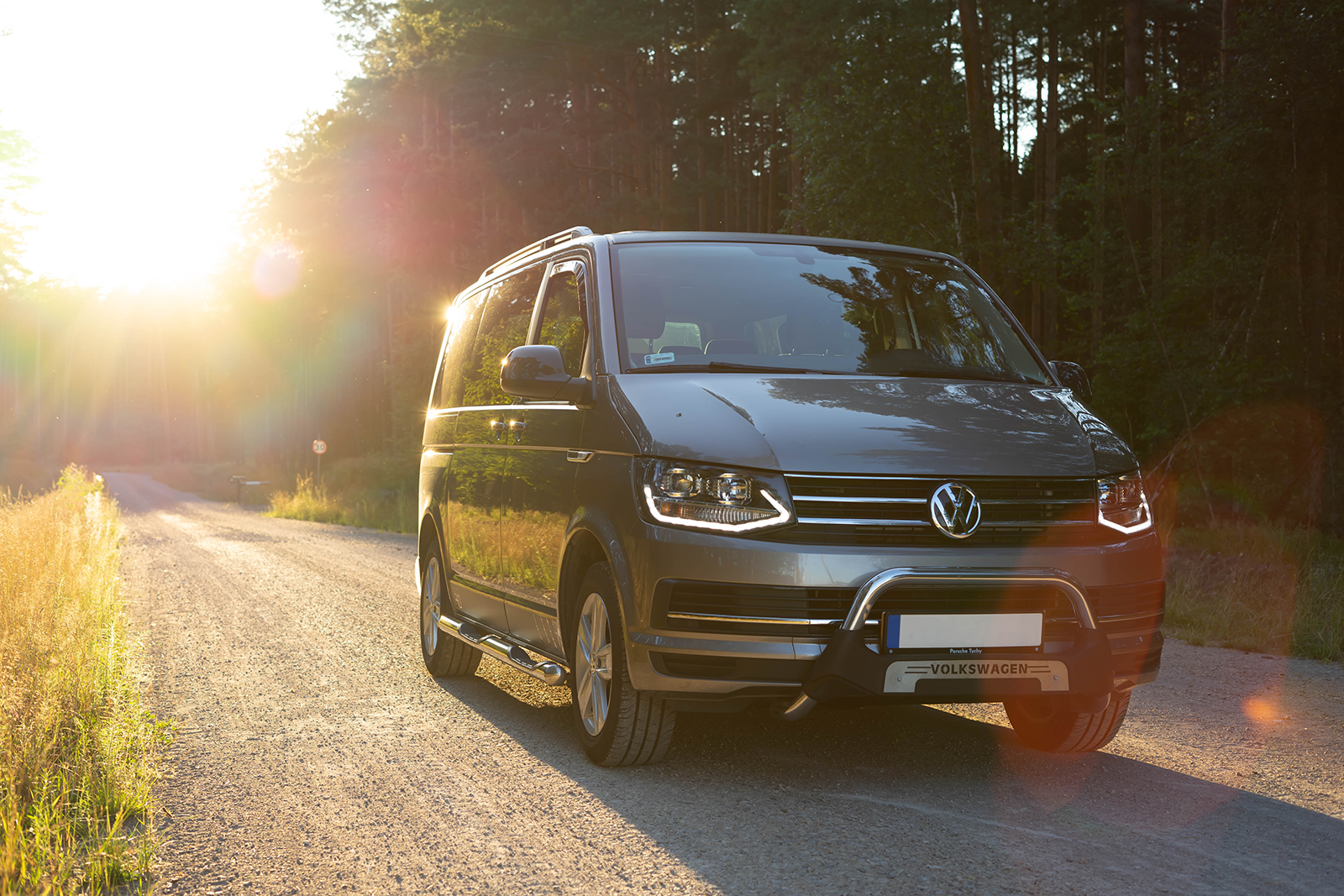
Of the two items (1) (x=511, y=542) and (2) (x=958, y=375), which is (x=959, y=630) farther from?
(1) (x=511, y=542)

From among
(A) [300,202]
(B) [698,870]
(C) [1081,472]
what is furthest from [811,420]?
(A) [300,202]

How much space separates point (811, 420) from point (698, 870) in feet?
5.46

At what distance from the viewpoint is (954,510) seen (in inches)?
172

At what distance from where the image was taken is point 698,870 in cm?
376

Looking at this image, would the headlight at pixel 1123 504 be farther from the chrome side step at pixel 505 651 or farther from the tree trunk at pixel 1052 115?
the tree trunk at pixel 1052 115

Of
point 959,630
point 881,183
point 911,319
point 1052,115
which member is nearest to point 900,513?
point 959,630

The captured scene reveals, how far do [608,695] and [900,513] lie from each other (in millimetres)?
1422

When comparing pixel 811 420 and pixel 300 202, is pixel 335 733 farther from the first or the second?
pixel 300 202

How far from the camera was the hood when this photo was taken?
4.41 meters

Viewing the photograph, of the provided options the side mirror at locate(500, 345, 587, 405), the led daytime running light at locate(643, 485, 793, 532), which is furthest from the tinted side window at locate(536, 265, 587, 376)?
the led daytime running light at locate(643, 485, 793, 532)

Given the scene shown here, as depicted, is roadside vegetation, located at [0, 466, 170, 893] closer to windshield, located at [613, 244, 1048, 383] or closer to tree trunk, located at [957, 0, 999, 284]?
windshield, located at [613, 244, 1048, 383]

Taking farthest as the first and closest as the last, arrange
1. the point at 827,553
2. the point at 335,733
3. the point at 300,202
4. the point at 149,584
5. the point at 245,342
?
1. the point at 245,342
2. the point at 300,202
3. the point at 149,584
4. the point at 335,733
5. the point at 827,553

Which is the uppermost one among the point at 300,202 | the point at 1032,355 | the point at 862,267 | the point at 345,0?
the point at 345,0

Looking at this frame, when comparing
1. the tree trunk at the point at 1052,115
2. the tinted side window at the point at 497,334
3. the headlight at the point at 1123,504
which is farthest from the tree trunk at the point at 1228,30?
the headlight at the point at 1123,504
